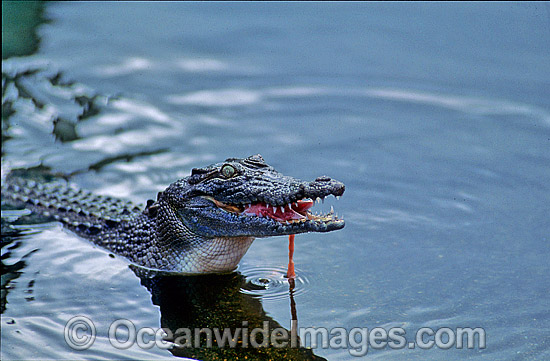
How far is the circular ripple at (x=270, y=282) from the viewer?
20.8 ft

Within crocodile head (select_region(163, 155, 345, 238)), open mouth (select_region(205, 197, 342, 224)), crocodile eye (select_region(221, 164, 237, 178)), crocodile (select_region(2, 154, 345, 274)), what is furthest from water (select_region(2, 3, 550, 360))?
crocodile eye (select_region(221, 164, 237, 178))

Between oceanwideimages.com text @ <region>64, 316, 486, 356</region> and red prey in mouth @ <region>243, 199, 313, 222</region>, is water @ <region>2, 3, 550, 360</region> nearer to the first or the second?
oceanwideimages.com text @ <region>64, 316, 486, 356</region>

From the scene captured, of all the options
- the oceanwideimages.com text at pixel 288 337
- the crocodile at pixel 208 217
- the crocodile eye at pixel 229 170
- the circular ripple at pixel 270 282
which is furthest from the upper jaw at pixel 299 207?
the oceanwideimages.com text at pixel 288 337

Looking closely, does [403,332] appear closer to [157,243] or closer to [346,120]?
[157,243]

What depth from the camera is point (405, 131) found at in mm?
9570

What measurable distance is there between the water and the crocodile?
0.20m

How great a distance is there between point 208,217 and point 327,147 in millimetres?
3371

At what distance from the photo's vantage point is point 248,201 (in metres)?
6.07

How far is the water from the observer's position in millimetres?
6141

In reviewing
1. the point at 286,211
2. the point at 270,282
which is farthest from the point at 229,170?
the point at 270,282

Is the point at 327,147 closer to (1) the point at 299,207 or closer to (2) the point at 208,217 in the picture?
(2) the point at 208,217

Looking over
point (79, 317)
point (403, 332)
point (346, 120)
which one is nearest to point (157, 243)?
point (79, 317)

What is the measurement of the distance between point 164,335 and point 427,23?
334 inches

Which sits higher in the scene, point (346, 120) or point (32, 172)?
point (346, 120)
